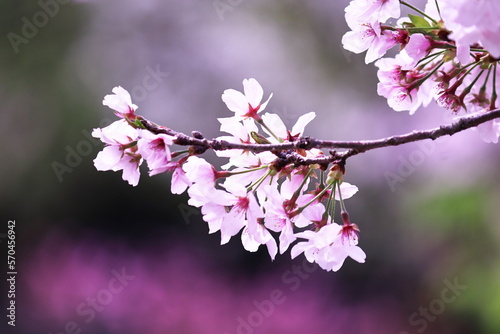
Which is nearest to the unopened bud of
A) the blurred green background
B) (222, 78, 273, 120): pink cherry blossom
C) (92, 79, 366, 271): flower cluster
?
(92, 79, 366, 271): flower cluster

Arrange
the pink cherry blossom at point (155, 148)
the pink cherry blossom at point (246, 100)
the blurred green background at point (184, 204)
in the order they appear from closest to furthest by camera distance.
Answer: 1. the pink cherry blossom at point (155, 148)
2. the pink cherry blossom at point (246, 100)
3. the blurred green background at point (184, 204)

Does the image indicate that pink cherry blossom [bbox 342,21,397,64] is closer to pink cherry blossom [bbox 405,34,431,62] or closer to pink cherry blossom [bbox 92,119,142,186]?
pink cherry blossom [bbox 405,34,431,62]

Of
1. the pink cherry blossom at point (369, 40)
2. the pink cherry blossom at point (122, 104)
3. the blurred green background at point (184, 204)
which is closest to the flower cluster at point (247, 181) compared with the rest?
the pink cherry blossom at point (122, 104)

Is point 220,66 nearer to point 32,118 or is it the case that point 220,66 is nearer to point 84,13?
point 84,13

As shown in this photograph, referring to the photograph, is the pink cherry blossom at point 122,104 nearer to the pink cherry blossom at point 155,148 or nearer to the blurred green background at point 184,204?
the pink cherry blossom at point 155,148

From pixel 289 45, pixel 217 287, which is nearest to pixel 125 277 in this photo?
pixel 217 287

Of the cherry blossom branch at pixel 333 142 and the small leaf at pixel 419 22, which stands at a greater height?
the small leaf at pixel 419 22

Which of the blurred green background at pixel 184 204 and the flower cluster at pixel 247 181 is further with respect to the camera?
the blurred green background at pixel 184 204
